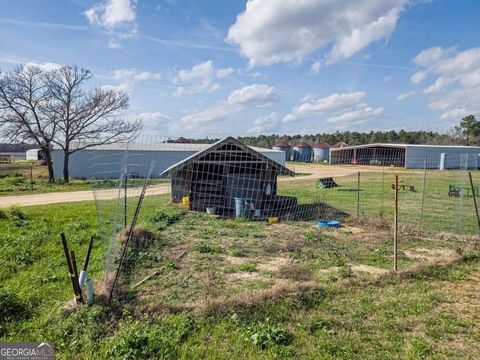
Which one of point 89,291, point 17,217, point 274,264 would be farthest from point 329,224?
point 17,217

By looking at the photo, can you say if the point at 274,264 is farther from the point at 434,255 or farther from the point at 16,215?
the point at 16,215

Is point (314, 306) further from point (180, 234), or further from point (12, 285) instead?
point (180, 234)

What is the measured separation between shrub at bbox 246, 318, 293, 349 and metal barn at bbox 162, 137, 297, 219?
864 centimetres

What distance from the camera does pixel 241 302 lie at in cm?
449

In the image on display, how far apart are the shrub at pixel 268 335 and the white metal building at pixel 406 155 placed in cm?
3757

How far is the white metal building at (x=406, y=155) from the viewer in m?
40.0

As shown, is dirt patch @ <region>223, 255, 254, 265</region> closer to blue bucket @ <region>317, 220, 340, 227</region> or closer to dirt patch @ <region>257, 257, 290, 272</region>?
dirt patch @ <region>257, 257, 290, 272</region>

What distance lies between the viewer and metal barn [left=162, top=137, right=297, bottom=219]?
12.8 meters

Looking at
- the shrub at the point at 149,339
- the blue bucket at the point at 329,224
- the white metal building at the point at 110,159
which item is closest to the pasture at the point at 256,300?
the shrub at the point at 149,339

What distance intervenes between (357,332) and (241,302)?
4.81ft

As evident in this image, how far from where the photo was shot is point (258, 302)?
179 inches

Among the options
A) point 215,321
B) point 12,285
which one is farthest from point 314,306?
point 12,285

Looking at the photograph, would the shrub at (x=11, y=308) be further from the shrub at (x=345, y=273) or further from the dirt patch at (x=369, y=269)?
the dirt patch at (x=369, y=269)

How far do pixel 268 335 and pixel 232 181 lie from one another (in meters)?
9.86
